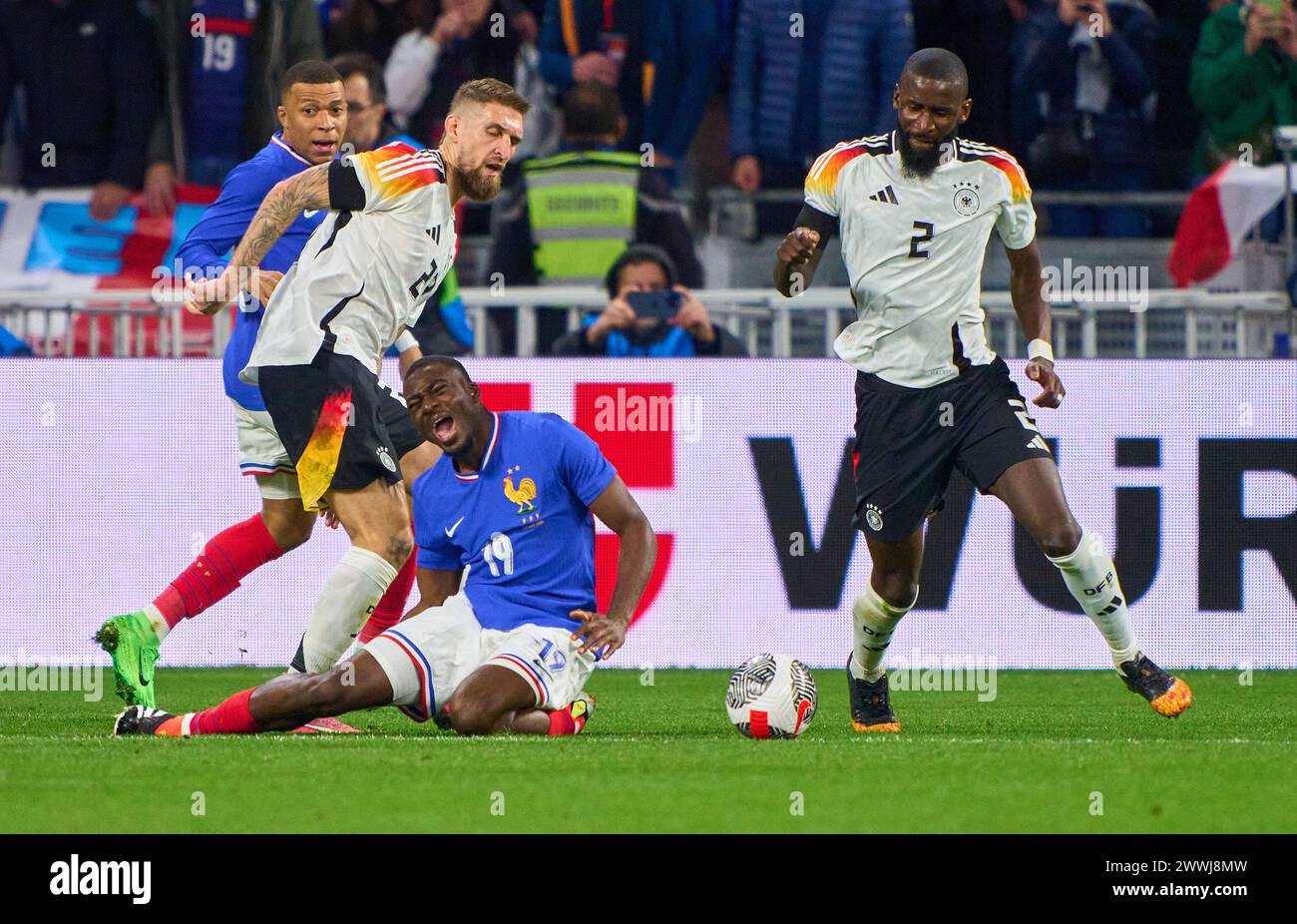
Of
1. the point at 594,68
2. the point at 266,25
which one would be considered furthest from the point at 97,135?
the point at 594,68

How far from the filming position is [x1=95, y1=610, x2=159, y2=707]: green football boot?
23.0ft

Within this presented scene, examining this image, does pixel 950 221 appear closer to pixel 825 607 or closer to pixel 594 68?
pixel 825 607

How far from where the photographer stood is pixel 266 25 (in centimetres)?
1231

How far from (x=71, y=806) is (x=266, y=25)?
7874 mm

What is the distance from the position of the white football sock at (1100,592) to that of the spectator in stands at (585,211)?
463 cm

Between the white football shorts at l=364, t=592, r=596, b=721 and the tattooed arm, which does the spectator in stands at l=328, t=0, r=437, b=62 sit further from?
the white football shorts at l=364, t=592, r=596, b=721

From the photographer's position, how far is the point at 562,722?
689 centimetres

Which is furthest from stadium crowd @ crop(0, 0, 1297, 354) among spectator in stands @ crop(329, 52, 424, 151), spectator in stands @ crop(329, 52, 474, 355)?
spectator in stands @ crop(329, 52, 424, 151)

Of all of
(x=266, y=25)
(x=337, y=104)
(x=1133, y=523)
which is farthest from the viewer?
(x=266, y=25)

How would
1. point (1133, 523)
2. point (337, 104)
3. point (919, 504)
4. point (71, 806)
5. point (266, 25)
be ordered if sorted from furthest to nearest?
point (266, 25) < point (1133, 523) < point (337, 104) < point (919, 504) < point (71, 806)

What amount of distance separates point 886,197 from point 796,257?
515mm

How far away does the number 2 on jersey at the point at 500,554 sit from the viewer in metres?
6.98
